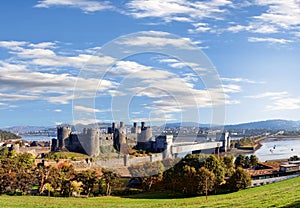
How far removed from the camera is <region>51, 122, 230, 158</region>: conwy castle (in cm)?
4516

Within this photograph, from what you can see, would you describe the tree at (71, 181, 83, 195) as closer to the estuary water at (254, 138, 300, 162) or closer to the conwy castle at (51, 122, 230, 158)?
the conwy castle at (51, 122, 230, 158)

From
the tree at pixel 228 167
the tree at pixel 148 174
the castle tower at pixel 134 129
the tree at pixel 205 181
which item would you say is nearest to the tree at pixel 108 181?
the tree at pixel 148 174

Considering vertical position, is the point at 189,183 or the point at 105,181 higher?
the point at 189,183

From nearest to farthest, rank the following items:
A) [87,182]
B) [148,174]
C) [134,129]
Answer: [87,182]
[148,174]
[134,129]

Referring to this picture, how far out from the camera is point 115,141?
49.9 meters

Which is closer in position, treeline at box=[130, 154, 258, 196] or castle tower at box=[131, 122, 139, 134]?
treeline at box=[130, 154, 258, 196]

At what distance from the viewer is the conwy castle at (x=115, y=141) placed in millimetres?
45156

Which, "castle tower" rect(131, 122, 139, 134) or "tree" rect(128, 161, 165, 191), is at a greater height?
"castle tower" rect(131, 122, 139, 134)

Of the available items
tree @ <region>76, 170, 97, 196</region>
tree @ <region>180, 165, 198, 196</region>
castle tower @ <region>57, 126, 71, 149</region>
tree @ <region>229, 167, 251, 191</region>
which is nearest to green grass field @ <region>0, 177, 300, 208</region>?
tree @ <region>180, 165, 198, 196</region>

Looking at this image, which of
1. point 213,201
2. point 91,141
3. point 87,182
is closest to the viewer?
point 213,201

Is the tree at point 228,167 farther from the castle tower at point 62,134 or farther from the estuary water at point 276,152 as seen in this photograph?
the estuary water at point 276,152

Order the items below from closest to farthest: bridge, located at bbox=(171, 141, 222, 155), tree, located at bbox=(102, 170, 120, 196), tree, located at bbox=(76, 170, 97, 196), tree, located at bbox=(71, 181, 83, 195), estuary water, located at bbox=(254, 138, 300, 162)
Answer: tree, located at bbox=(71, 181, 83, 195)
tree, located at bbox=(76, 170, 97, 196)
tree, located at bbox=(102, 170, 120, 196)
bridge, located at bbox=(171, 141, 222, 155)
estuary water, located at bbox=(254, 138, 300, 162)

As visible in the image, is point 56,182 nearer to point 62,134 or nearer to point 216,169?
point 216,169

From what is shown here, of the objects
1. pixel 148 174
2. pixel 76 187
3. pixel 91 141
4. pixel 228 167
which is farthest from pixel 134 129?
pixel 76 187
